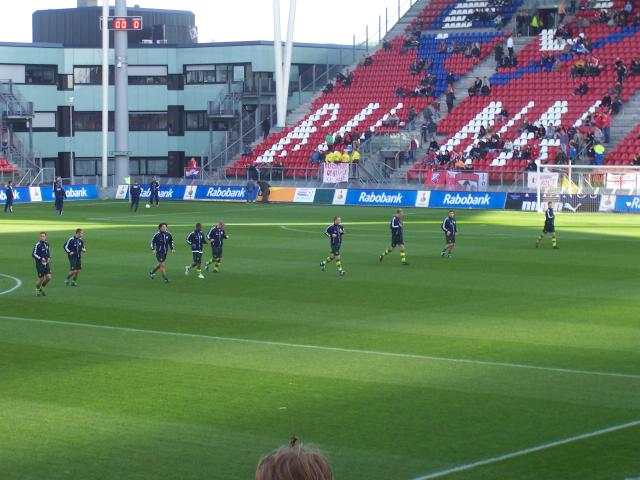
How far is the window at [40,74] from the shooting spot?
86250mm

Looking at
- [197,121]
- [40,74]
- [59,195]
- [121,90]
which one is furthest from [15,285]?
[40,74]

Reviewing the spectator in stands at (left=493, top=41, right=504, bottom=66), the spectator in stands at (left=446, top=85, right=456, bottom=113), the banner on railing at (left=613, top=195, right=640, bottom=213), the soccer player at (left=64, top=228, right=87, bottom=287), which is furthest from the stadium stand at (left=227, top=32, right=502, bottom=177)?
the soccer player at (left=64, top=228, right=87, bottom=287)

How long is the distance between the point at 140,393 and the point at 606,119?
51863 millimetres

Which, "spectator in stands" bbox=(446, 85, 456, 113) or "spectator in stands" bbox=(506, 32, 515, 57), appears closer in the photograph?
"spectator in stands" bbox=(446, 85, 456, 113)

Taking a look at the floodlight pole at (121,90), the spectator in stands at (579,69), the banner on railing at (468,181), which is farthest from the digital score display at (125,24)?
the spectator in stands at (579,69)

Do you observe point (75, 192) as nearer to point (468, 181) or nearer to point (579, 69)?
point (468, 181)

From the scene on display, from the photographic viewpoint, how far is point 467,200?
65.4 metres

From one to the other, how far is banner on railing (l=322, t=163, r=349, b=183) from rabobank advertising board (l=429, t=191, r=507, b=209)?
623 centimetres

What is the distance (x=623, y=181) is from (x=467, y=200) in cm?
941

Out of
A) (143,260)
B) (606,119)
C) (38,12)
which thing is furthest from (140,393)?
(38,12)

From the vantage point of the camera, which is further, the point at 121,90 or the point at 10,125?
the point at 10,125

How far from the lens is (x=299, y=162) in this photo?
249 ft

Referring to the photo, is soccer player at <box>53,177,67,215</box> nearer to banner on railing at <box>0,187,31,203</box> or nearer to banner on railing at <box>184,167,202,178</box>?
banner on railing at <box>0,187,31,203</box>

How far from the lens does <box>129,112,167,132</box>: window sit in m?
88.6
